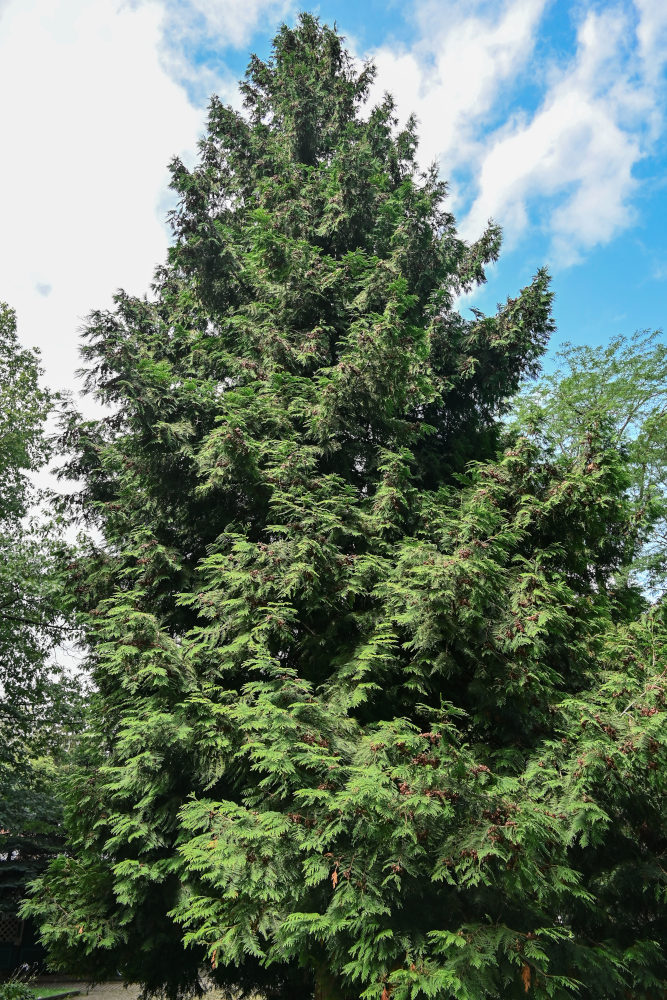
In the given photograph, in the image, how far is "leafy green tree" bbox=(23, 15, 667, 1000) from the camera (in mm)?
5086

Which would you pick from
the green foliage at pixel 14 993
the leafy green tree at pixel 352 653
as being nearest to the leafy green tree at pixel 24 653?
the green foliage at pixel 14 993

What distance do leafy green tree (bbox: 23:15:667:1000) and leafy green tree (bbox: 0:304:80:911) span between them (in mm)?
11187

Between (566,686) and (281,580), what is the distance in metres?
3.59

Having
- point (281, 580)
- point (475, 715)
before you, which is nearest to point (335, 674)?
point (281, 580)

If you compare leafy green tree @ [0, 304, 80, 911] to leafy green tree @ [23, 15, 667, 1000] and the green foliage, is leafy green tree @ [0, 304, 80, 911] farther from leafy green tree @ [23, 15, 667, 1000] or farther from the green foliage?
leafy green tree @ [23, 15, 667, 1000]

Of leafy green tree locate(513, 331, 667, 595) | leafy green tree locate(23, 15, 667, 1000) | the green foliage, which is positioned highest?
leafy green tree locate(513, 331, 667, 595)

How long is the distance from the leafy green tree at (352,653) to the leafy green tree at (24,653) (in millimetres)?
11187

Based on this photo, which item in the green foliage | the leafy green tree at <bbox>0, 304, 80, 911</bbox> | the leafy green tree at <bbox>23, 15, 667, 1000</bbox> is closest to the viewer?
the leafy green tree at <bbox>23, 15, 667, 1000</bbox>

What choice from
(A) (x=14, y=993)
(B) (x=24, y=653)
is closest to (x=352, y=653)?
(A) (x=14, y=993)

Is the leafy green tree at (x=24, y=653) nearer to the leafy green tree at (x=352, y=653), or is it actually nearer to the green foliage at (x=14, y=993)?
the green foliage at (x=14, y=993)

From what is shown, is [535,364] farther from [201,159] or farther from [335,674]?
[201,159]

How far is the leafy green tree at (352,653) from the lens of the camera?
5.09 metres

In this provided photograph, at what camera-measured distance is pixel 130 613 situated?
21.5 feet

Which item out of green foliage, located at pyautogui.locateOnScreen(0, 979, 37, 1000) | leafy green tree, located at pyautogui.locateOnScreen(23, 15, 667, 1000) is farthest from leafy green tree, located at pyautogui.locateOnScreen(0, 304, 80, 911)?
leafy green tree, located at pyautogui.locateOnScreen(23, 15, 667, 1000)
